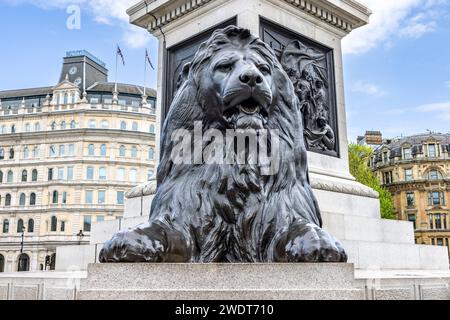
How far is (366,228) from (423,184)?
54745 mm

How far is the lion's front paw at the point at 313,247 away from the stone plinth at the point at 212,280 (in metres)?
0.16

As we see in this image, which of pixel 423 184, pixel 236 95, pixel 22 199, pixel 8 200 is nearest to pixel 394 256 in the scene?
pixel 236 95

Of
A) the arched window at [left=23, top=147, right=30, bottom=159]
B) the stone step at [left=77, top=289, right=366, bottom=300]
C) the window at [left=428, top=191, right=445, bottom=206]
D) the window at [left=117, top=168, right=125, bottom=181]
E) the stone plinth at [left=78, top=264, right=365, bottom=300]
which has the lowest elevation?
the stone step at [left=77, top=289, right=366, bottom=300]

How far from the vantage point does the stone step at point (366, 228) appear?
8352 mm

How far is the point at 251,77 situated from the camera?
13.2ft

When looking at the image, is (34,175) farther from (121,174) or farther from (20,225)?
(121,174)

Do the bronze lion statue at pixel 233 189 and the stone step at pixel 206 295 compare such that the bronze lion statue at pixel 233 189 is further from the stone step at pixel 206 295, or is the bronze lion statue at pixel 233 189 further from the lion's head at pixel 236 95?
the stone step at pixel 206 295

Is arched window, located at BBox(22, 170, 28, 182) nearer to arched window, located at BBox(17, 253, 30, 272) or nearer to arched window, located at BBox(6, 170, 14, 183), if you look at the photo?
arched window, located at BBox(6, 170, 14, 183)

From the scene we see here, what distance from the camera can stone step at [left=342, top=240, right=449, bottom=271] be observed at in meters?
7.93

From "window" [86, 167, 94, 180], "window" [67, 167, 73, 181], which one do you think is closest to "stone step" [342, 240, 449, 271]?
"window" [86, 167, 94, 180]

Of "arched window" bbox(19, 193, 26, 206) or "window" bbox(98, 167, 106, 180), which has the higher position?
"window" bbox(98, 167, 106, 180)

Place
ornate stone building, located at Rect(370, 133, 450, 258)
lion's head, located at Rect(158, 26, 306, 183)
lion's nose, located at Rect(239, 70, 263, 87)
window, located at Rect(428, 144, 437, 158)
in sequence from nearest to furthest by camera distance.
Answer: lion's nose, located at Rect(239, 70, 263, 87) → lion's head, located at Rect(158, 26, 306, 183) → ornate stone building, located at Rect(370, 133, 450, 258) → window, located at Rect(428, 144, 437, 158)
